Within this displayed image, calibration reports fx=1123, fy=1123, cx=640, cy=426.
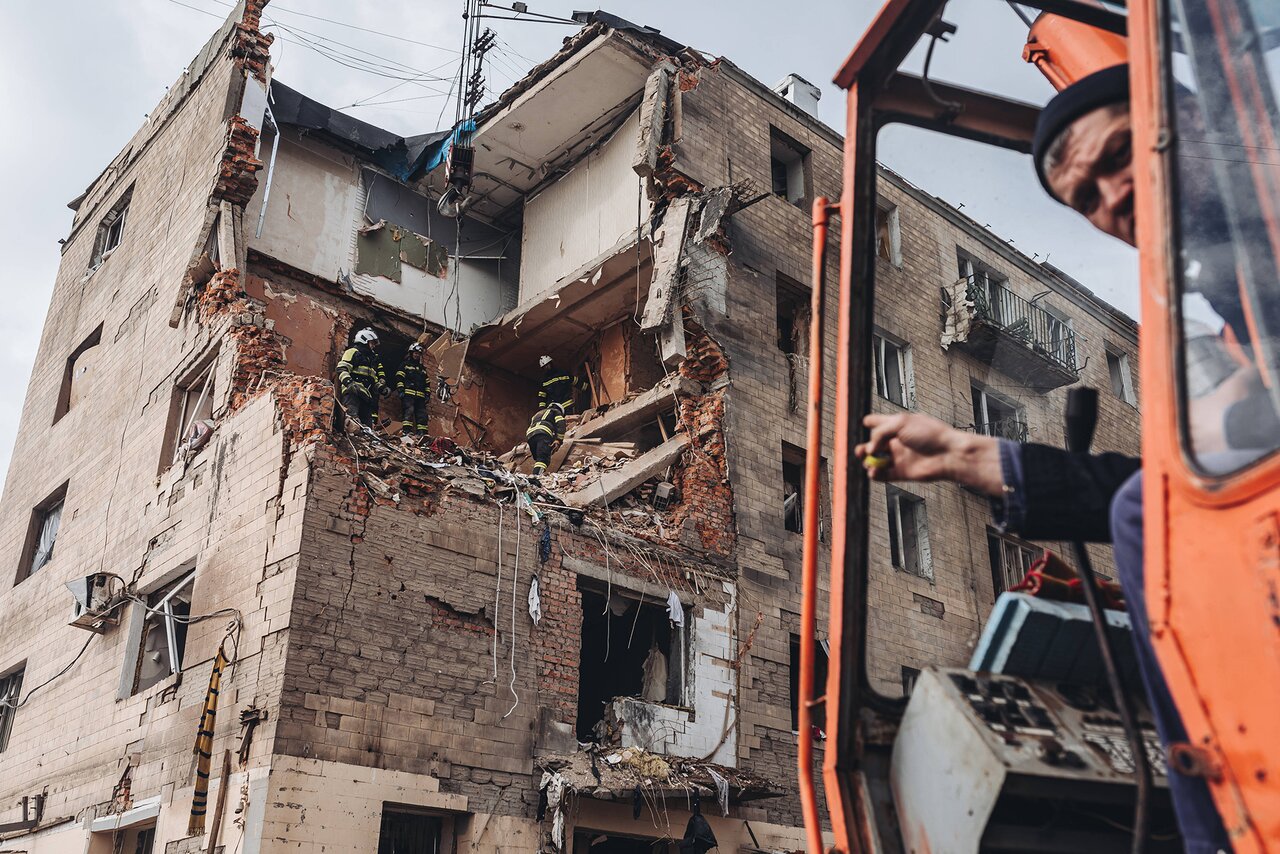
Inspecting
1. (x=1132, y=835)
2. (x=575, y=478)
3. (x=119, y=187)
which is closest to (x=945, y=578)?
(x=575, y=478)

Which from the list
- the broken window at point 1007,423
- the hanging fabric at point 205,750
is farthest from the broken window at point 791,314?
the broken window at point 1007,423

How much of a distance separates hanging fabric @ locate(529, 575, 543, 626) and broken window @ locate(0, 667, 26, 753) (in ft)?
29.4

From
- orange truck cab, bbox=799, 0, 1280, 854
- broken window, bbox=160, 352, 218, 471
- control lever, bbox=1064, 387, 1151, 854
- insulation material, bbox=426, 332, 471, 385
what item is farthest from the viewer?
insulation material, bbox=426, 332, 471, 385

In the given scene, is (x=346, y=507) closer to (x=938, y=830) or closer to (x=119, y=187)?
(x=938, y=830)

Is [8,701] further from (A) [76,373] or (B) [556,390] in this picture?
(B) [556,390]

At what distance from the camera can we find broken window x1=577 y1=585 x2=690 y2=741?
13.3 metres

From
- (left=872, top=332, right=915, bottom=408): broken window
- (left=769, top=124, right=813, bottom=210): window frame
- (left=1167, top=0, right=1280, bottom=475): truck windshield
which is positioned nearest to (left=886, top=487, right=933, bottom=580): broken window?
(left=872, top=332, right=915, bottom=408): broken window

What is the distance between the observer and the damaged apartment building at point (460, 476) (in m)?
11.0

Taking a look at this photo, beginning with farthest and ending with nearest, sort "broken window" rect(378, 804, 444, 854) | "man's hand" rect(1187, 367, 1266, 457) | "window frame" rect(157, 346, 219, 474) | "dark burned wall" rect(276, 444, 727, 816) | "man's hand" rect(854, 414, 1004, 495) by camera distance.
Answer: "window frame" rect(157, 346, 219, 474) → "broken window" rect(378, 804, 444, 854) → "dark burned wall" rect(276, 444, 727, 816) → "man's hand" rect(854, 414, 1004, 495) → "man's hand" rect(1187, 367, 1266, 457)

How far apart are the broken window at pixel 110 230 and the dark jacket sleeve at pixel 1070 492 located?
22.0 meters

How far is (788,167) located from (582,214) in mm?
3610

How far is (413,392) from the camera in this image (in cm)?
1736

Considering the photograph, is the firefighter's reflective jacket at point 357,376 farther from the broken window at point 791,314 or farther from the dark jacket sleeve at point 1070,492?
the dark jacket sleeve at point 1070,492

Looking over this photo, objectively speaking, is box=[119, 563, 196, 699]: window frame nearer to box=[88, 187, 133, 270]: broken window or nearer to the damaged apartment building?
the damaged apartment building
